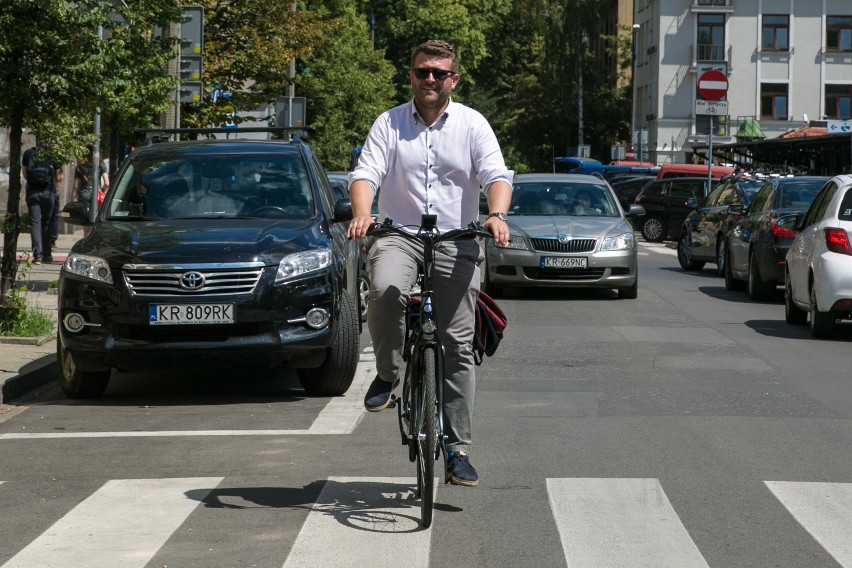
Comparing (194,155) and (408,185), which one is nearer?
(408,185)

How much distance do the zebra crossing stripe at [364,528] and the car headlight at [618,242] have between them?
1153 centimetres

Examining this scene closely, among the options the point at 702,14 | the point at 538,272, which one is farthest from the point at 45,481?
the point at 702,14

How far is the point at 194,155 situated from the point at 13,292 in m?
2.67

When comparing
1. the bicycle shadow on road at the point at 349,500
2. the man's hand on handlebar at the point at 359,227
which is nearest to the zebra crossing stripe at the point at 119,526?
the bicycle shadow on road at the point at 349,500

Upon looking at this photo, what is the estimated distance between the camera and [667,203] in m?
37.9

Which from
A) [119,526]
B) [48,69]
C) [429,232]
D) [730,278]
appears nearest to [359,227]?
[429,232]

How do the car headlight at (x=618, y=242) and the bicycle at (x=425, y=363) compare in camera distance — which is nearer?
the bicycle at (x=425, y=363)

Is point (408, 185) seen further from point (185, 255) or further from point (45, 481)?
point (185, 255)

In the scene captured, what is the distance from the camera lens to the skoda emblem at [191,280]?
31.1 feet

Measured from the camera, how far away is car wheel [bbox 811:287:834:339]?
14008 mm

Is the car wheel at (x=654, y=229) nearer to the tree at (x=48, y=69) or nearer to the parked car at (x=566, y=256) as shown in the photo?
the parked car at (x=566, y=256)

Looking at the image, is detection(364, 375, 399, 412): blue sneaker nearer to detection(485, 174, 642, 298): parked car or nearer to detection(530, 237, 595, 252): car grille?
detection(485, 174, 642, 298): parked car

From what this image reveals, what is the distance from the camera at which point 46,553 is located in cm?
568

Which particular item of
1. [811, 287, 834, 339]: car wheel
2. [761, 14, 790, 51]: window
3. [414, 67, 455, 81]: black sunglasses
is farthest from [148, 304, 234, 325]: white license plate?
[761, 14, 790, 51]: window
